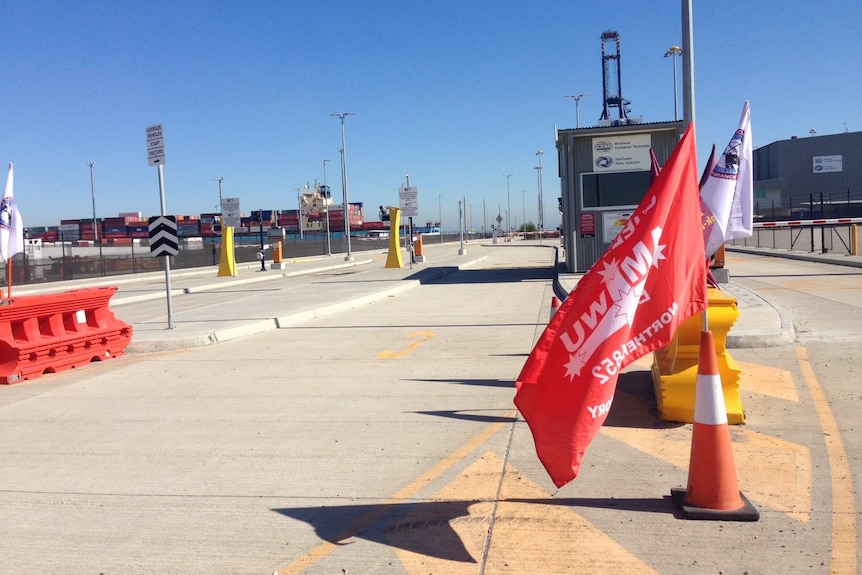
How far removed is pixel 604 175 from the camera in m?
22.1

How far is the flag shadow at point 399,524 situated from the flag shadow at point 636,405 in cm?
234

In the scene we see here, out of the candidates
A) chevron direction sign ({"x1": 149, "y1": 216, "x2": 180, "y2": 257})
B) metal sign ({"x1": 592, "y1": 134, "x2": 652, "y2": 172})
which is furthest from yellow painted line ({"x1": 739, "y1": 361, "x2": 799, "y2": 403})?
metal sign ({"x1": 592, "y1": 134, "x2": 652, "y2": 172})

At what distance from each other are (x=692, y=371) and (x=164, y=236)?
9.82 m

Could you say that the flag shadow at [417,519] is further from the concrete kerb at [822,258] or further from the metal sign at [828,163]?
the metal sign at [828,163]

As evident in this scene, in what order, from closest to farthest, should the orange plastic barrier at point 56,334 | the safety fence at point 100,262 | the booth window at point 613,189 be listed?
the orange plastic barrier at point 56,334, the booth window at point 613,189, the safety fence at point 100,262

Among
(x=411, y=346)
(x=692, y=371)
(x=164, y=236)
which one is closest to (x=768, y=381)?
(x=692, y=371)

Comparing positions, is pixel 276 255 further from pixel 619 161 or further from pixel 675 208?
pixel 675 208

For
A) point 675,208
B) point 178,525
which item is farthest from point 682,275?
point 178,525

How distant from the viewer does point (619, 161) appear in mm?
21984

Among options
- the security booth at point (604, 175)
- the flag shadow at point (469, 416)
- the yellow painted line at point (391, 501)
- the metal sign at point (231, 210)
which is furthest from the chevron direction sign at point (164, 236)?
the metal sign at point (231, 210)

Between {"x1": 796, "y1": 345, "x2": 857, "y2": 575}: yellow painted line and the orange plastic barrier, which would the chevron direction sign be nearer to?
the orange plastic barrier

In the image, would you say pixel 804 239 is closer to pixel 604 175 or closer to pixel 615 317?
pixel 604 175

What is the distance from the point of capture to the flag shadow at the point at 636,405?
6754mm

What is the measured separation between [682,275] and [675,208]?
1.37 feet
